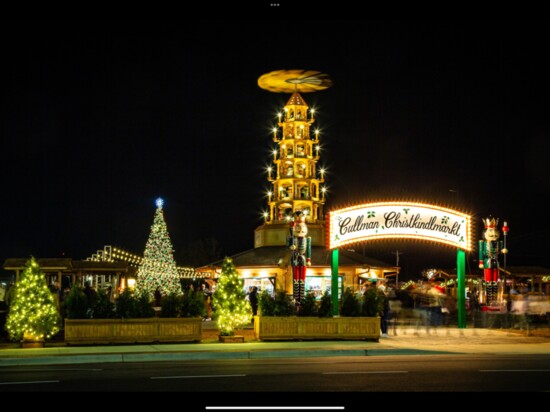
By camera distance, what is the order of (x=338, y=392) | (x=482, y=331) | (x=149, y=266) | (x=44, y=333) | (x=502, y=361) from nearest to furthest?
(x=338, y=392) < (x=502, y=361) < (x=44, y=333) < (x=482, y=331) < (x=149, y=266)

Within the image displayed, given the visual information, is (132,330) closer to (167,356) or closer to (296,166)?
(167,356)

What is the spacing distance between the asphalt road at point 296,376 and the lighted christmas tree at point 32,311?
4703 millimetres

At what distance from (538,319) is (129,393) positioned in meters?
26.8

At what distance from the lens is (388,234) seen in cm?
3152

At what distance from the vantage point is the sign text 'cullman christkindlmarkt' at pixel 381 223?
103 ft

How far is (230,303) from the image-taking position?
24781 mm

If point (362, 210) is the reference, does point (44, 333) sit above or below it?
below

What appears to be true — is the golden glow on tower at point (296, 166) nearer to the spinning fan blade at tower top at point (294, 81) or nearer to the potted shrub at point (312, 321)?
the spinning fan blade at tower top at point (294, 81)

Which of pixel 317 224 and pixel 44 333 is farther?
pixel 317 224

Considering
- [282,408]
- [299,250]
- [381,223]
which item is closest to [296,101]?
[381,223]

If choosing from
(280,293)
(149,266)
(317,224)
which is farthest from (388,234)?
(149,266)

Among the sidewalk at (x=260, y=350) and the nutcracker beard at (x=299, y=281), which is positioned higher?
the nutcracker beard at (x=299, y=281)

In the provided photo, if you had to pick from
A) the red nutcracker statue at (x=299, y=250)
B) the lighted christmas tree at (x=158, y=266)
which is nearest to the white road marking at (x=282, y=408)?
the red nutcracker statue at (x=299, y=250)

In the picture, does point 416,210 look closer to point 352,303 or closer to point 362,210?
point 362,210
